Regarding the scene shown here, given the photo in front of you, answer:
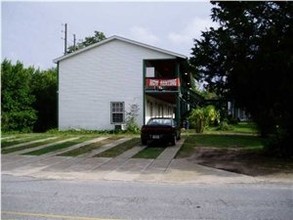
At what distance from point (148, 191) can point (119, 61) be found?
2282 cm

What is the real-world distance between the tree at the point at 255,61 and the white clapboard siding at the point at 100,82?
14.9 m

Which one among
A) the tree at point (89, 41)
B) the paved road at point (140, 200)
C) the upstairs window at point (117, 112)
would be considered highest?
the tree at point (89, 41)

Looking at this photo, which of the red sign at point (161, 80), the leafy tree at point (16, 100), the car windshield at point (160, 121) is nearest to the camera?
the car windshield at point (160, 121)

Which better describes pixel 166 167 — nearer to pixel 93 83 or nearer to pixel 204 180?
pixel 204 180

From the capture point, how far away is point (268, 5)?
52.5ft

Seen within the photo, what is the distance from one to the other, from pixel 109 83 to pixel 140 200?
23.8 m

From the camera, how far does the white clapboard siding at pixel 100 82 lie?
32.5 metres

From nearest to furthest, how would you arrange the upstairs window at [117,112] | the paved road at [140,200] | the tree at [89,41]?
the paved road at [140,200] → the upstairs window at [117,112] → the tree at [89,41]

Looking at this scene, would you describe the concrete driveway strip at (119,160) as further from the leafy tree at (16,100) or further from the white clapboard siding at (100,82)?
the leafy tree at (16,100)

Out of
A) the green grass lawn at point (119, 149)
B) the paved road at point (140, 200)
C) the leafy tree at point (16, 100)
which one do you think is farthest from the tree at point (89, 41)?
the paved road at point (140, 200)

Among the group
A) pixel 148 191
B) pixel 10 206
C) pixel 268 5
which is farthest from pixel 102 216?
pixel 268 5

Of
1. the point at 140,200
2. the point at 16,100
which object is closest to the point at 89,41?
the point at 16,100

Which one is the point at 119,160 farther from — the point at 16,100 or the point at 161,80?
the point at 16,100

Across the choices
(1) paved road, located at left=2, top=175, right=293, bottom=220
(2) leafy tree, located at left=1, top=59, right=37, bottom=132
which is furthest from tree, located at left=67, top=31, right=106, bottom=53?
(1) paved road, located at left=2, top=175, right=293, bottom=220
